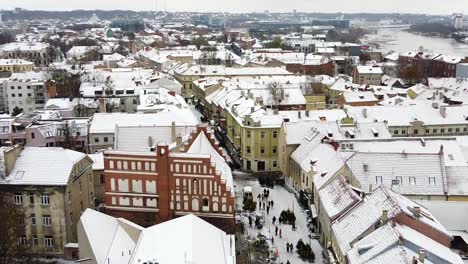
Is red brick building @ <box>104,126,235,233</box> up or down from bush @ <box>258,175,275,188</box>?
up

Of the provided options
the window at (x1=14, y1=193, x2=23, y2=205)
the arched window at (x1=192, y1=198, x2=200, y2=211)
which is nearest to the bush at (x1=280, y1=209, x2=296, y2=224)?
the arched window at (x1=192, y1=198, x2=200, y2=211)

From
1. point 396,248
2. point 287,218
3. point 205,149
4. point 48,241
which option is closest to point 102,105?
point 205,149

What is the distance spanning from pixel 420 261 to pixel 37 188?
2632cm

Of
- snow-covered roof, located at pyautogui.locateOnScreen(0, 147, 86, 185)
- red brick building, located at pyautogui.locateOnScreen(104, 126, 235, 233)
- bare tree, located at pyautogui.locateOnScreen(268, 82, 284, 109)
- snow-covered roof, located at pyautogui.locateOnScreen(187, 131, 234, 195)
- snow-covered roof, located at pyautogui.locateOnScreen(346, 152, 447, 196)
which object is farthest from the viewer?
bare tree, located at pyautogui.locateOnScreen(268, 82, 284, 109)

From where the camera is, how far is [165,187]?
4012 cm

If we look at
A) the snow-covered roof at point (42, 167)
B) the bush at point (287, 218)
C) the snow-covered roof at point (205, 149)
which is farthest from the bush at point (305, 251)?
the snow-covered roof at point (42, 167)

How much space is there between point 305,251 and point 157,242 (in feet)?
41.1

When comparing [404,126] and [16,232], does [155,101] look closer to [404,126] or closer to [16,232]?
[404,126]

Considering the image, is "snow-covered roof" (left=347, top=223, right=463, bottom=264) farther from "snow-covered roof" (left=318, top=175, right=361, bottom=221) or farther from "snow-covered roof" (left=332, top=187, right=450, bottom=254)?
"snow-covered roof" (left=318, top=175, right=361, bottom=221)

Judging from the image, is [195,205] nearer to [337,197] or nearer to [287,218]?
[287,218]

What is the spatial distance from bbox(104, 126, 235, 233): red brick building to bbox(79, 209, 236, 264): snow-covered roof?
4.19m

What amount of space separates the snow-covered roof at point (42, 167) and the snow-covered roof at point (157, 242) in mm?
5315

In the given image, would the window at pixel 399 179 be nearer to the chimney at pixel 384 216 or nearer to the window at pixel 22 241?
the chimney at pixel 384 216

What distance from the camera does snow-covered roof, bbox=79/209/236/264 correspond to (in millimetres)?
30797
